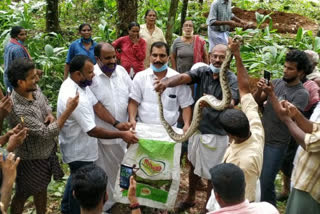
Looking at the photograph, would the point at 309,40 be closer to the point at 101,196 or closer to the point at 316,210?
the point at 316,210

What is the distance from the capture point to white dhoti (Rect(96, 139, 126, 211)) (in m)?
4.43

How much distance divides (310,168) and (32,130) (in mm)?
2495

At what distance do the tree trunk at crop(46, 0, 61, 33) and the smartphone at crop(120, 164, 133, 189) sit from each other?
7.60 m

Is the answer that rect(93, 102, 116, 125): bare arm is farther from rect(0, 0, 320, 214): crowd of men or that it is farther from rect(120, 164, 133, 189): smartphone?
rect(120, 164, 133, 189): smartphone

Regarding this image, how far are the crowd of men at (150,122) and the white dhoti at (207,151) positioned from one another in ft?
0.04

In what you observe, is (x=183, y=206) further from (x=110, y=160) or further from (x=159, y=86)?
(x=159, y=86)

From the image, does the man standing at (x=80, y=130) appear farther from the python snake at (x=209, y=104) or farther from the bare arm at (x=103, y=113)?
the python snake at (x=209, y=104)

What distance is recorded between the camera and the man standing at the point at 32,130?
351cm

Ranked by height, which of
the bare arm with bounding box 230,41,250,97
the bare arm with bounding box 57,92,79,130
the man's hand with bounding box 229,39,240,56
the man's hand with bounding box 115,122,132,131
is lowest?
the man's hand with bounding box 115,122,132,131

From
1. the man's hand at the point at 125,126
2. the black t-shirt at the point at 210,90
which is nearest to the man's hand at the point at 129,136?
the man's hand at the point at 125,126

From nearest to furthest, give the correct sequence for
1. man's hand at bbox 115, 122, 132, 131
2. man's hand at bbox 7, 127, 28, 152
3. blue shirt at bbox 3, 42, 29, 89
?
man's hand at bbox 7, 127, 28, 152
man's hand at bbox 115, 122, 132, 131
blue shirt at bbox 3, 42, 29, 89

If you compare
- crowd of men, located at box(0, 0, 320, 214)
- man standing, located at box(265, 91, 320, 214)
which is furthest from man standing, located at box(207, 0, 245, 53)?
man standing, located at box(265, 91, 320, 214)

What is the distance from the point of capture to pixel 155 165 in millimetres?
4070

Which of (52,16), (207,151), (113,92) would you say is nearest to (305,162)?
(207,151)
